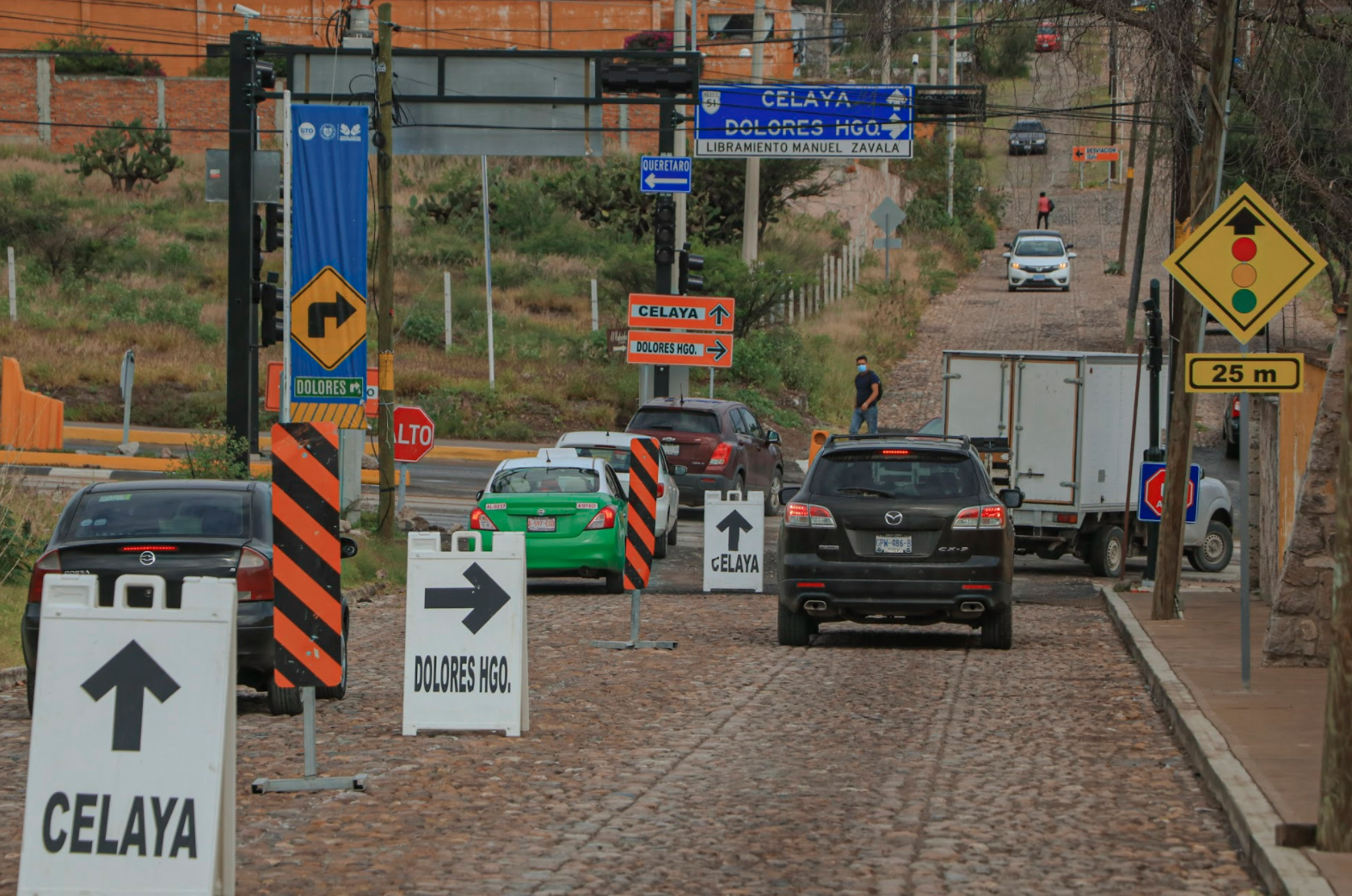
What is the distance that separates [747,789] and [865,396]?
22.0 m

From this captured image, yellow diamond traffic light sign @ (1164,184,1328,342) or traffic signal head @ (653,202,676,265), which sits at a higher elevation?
traffic signal head @ (653,202,676,265)

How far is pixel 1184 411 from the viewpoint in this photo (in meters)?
16.1

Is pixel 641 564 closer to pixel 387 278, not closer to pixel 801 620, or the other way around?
pixel 801 620

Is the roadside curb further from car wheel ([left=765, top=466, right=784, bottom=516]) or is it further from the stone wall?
car wheel ([left=765, top=466, right=784, bottom=516])

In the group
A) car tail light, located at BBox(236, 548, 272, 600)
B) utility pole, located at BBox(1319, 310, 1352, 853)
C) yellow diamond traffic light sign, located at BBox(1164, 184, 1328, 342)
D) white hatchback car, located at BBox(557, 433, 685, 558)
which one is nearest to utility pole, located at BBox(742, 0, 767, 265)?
white hatchback car, located at BBox(557, 433, 685, 558)

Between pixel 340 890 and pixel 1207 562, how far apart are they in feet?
59.9

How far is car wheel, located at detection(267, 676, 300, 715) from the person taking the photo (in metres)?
11.3

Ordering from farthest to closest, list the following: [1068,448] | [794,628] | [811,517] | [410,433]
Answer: [410,433] → [1068,448] → [794,628] → [811,517]

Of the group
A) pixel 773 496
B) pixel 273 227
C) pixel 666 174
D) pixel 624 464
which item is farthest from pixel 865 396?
pixel 273 227

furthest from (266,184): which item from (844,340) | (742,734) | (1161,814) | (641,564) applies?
(844,340)

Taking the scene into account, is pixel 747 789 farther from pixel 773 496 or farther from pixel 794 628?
pixel 773 496

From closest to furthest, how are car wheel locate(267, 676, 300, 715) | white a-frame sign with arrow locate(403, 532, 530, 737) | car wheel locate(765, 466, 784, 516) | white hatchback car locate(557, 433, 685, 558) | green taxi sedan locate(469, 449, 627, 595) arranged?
white a-frame sign with arrow locate(403, 532, 530, 737)
car wheel locate(267, 676, 300, 715)
green taxi sedan locate(469, 449, 627, 595)
white hatchback car locate(557, 433, 685, 558)
car wheel locate(765, 466, 784, 516)

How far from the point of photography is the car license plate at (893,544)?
1440cm

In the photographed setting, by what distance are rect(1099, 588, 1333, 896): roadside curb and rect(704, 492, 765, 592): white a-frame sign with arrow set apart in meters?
6.58
